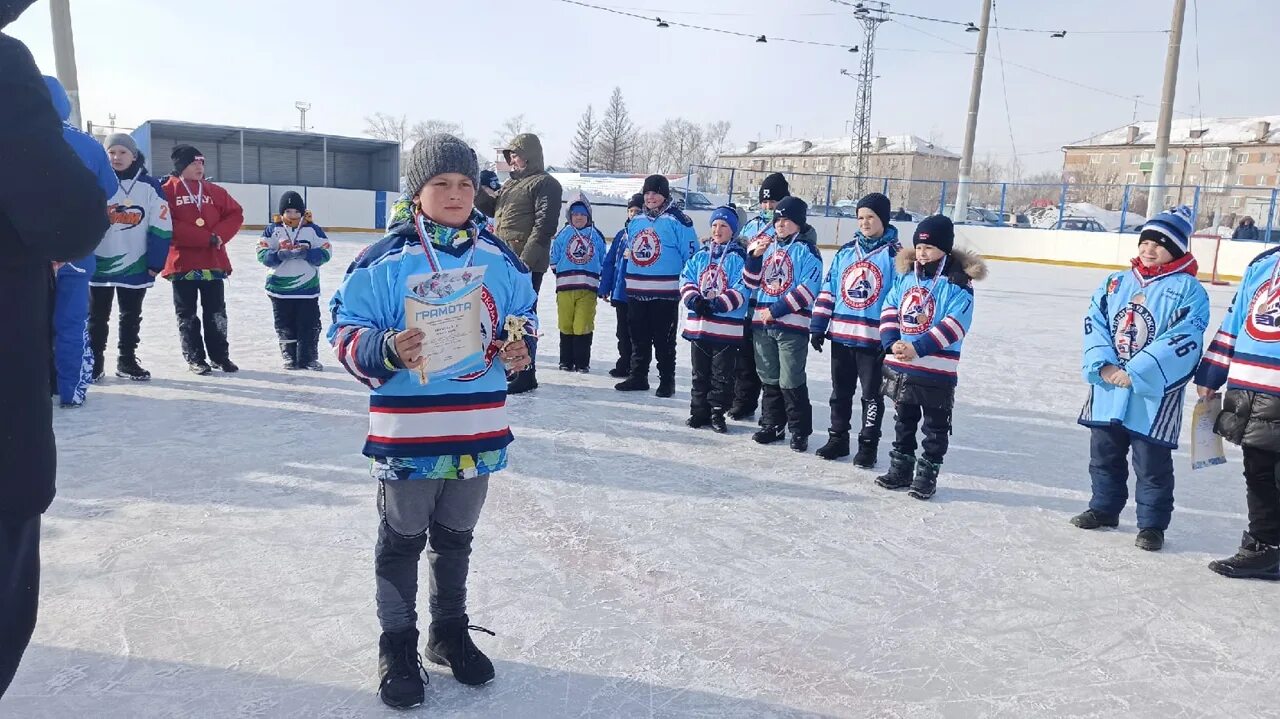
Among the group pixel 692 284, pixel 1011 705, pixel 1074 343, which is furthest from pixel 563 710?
pixel 1074 343

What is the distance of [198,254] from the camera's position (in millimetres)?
6270

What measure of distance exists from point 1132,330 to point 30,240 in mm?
4117

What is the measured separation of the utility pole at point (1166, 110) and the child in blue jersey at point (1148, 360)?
59.5ft

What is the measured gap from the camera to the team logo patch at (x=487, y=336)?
2418 millimetres

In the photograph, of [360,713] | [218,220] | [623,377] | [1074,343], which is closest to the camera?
[360,713]

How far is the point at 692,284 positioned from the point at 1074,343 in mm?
6478

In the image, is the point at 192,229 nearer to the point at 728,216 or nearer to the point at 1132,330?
the point at 728,216

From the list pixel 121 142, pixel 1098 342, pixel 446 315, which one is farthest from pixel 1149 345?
pixel 121 142

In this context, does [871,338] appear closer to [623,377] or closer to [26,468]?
[623,377]

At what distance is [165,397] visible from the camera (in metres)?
5.69

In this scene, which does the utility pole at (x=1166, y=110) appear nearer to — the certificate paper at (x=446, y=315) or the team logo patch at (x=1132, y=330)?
the team logo patch at (x=1132, y=330)

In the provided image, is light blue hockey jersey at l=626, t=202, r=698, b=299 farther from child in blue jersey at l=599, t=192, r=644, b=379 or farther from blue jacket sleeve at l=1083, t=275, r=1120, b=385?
blue jacket sleeve at l=1083, t=275, r=1120, b=385

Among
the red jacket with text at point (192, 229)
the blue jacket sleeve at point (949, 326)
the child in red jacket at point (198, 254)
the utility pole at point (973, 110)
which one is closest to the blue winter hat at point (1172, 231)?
the blue jacket sleeve at point (949, 326)

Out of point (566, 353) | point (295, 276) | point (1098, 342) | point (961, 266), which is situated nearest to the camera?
point (1098, 342)
